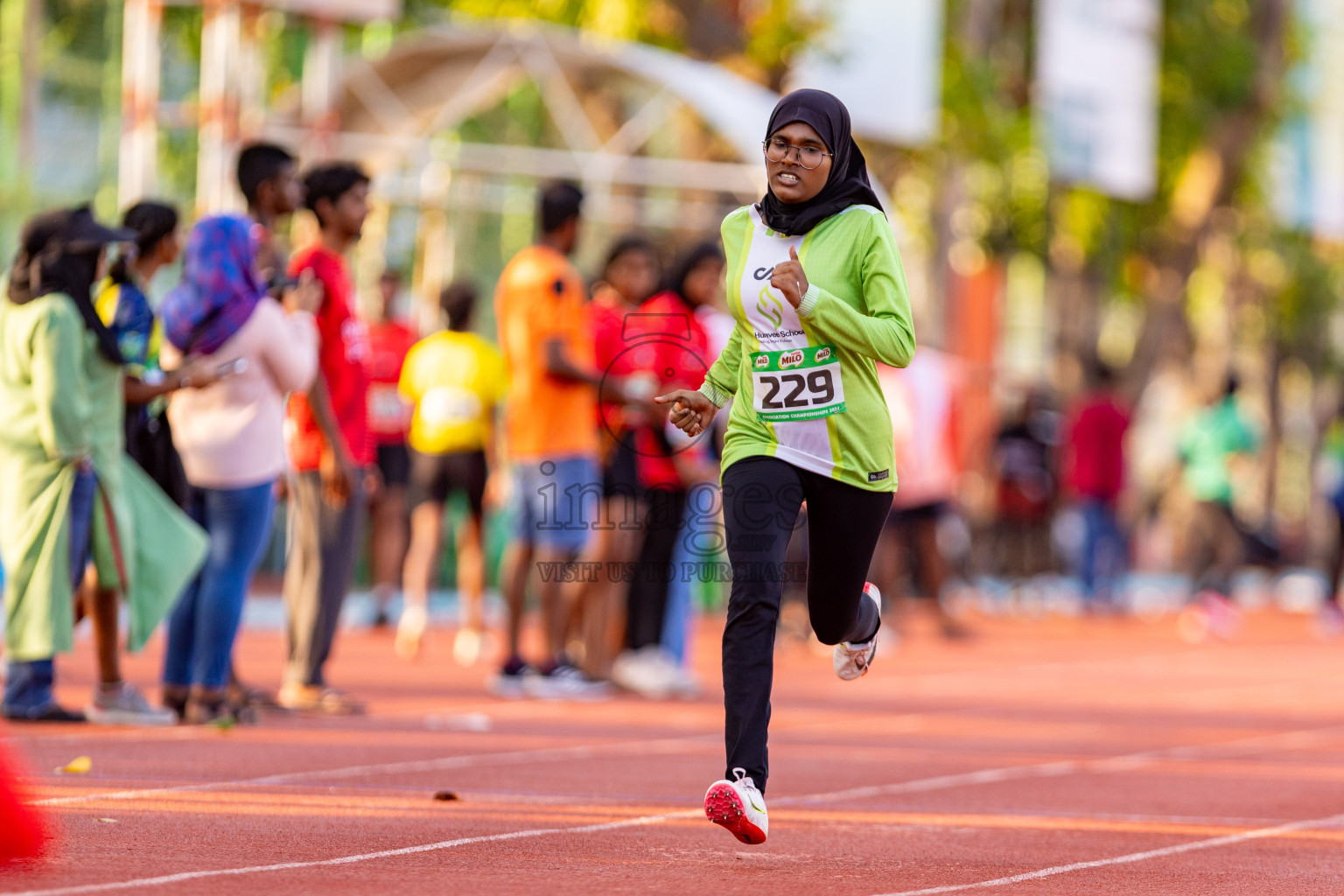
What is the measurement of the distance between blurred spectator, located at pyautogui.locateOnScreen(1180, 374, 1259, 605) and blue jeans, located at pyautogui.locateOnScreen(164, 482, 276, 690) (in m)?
11.7

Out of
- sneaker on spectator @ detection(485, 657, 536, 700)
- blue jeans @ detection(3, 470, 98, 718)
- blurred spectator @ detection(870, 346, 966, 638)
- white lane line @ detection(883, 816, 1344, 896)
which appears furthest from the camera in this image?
blurred spectator @ detection(870, 346, 966, 638)

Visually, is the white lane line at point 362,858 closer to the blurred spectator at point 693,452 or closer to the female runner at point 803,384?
the female runner at point 803,384

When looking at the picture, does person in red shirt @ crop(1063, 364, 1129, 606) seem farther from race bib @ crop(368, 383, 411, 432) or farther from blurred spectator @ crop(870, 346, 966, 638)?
race bib @ crop(368, 383, 411, 432)

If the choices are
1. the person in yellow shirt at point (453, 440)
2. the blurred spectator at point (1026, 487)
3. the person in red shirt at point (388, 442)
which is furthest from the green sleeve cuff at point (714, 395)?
the blurred spectator at point (1026, 487)

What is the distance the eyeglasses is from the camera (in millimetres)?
5988

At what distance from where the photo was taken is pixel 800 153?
5992mm

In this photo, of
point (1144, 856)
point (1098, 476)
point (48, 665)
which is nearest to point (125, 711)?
point (48, 665)

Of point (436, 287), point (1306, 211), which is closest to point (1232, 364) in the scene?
point (1306, 211)

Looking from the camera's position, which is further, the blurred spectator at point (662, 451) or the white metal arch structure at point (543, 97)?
the white metal arch structure at point (543, 97)

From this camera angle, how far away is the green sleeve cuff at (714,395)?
246 inches

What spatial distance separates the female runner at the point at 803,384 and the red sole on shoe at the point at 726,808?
7.9 inches

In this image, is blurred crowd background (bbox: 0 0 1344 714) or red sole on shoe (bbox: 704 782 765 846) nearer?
red sole on shoe (bbox: 704 782 765 846)

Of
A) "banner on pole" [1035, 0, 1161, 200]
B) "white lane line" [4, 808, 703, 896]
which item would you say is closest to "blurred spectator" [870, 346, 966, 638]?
"banner on pole" [1035, 0, 1161, 200]

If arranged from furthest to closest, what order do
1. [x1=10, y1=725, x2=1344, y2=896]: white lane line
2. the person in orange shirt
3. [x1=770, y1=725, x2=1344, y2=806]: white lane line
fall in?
the person in orange shirt < [x1=770, y1=725, x2=1344, y2=806]: white lane line < [x1=10, y1=725, x2=1344, y2=896]: white lane line
